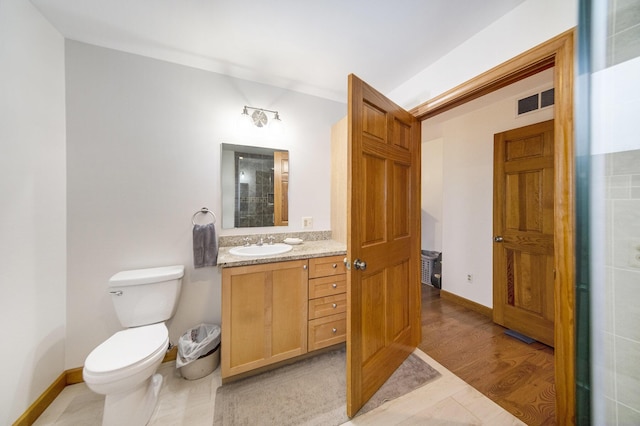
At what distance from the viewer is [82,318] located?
5.31 ft

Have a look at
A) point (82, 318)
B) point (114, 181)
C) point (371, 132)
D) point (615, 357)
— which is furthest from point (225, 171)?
point (615, 357)

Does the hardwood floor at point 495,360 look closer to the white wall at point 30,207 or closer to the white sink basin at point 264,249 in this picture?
the white sink basin at point 264,249

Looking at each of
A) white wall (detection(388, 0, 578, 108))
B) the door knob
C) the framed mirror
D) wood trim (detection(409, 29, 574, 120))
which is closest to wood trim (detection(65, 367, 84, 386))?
the framed mirror

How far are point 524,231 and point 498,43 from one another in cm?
176

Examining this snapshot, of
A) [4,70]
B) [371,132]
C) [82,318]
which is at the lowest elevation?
[82,318]

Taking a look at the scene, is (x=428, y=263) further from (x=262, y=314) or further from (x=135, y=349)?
(x=135, y=349)

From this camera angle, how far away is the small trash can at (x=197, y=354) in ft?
5.29

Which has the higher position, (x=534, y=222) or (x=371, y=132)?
(x=371, y=132)

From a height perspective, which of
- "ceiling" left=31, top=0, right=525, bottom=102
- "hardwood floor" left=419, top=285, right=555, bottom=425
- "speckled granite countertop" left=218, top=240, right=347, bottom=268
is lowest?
"hardwood floor" left=419, top=285, right=555, bottom=425

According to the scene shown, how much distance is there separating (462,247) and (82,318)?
3864 mm

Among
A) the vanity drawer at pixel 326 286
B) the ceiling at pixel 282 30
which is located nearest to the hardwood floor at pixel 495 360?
the vanity drawer at pixel 326 286

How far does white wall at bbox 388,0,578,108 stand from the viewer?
1.13 m

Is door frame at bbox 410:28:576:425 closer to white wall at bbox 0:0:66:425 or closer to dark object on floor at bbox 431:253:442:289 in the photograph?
dark object on floor at bbox 431:253:442:289

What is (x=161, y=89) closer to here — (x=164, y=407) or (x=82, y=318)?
(x=82, y=318)
